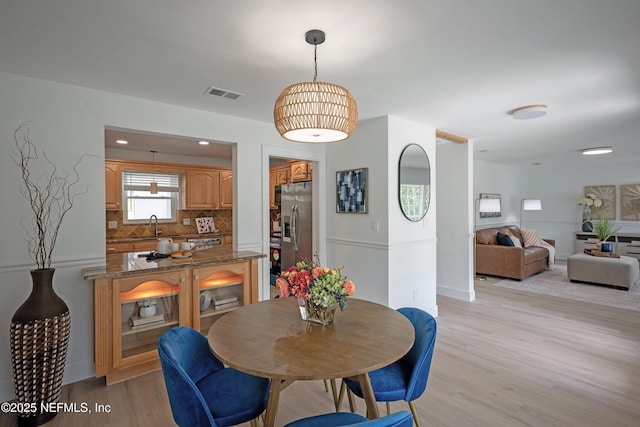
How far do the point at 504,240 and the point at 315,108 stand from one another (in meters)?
5.93

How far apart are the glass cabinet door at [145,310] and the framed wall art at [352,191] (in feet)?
6.51

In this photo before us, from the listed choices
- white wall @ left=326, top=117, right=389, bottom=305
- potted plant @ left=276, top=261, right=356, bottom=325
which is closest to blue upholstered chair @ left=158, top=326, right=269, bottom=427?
potted plant @ left=276, top=261, right=356, bottom=325

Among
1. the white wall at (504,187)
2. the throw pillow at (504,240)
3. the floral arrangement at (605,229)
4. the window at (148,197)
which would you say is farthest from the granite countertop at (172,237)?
the floral arrangement at (605,229)

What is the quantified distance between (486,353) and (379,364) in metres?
2.28

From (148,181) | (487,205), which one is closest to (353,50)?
(148,181)

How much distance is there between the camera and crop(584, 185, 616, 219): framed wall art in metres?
7.62

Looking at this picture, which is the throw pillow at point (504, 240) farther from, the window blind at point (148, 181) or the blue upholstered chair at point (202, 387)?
the window blind at point (148, 181)

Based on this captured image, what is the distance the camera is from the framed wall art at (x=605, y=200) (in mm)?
7617

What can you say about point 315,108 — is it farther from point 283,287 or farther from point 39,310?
point 39,310

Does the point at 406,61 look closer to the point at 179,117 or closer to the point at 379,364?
the point at 379,364

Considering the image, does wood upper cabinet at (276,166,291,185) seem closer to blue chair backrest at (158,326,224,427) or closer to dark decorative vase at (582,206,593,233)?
blue chair backrest at (158,326,224,427)

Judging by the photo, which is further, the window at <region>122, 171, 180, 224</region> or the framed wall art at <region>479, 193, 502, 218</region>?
the framed wall art at <region>479, 193, 502, 218</region>

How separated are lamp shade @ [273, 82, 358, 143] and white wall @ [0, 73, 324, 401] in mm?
1895

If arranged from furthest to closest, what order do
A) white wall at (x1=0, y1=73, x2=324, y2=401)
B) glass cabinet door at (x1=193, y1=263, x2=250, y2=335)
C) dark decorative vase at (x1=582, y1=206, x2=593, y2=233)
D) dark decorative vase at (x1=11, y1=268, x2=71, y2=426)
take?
dark decorative vase at (x1=582, y1=206, x2=593, y2=233)
glass cabinet door at (x1=193, y1=263, x2=250, y2=335)
white wall at (x1=0, y1=73, x2=324, y2=401)
dark decorative vase at (x1=11, y1=268, x2=71, y2=426)
